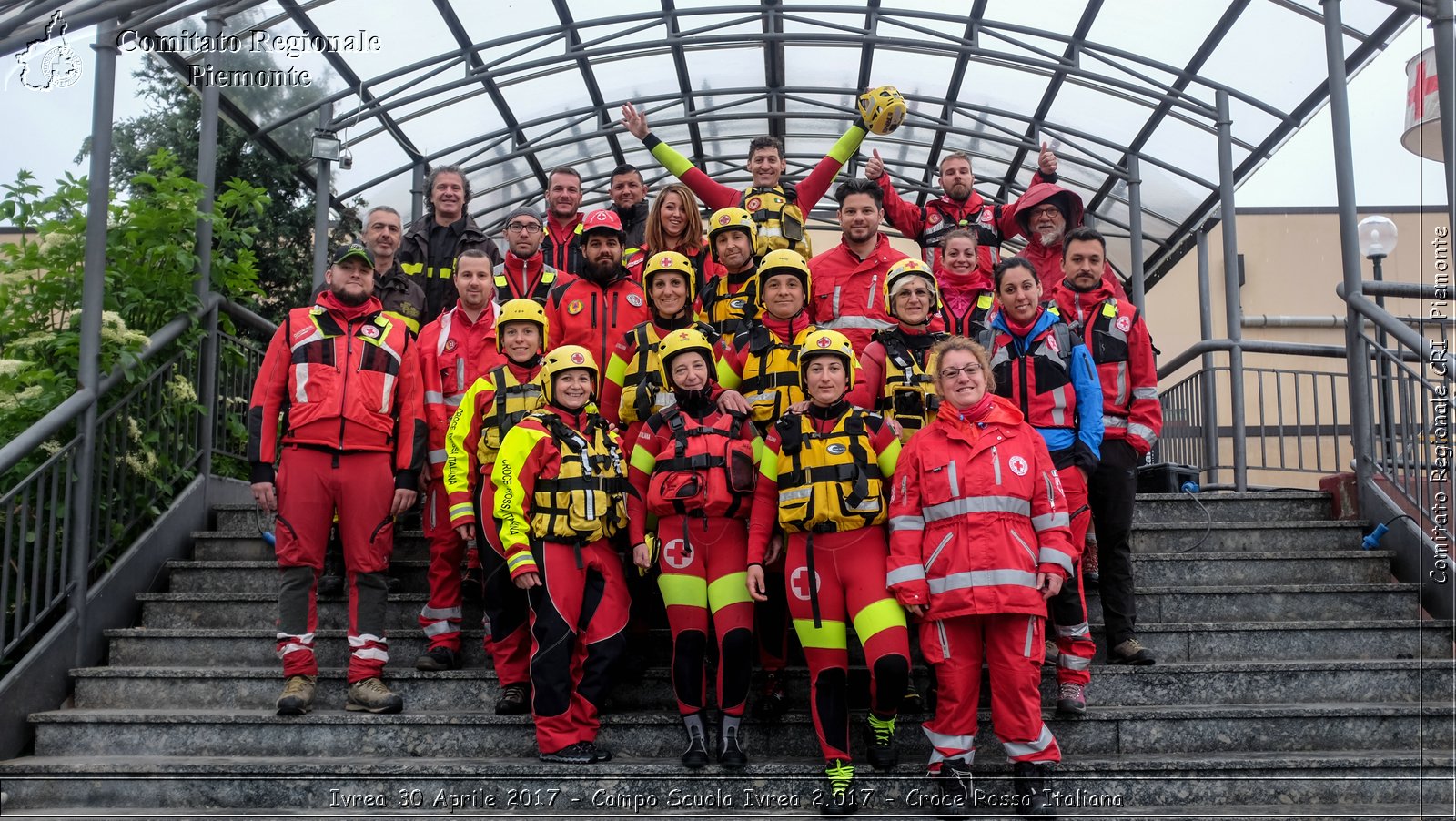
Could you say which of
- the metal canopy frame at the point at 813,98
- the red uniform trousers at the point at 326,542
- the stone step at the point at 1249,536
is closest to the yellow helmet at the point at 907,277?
the stone step at the point at 1249,536

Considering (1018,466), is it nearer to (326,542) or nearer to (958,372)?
(958,372)

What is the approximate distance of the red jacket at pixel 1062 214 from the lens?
726cm

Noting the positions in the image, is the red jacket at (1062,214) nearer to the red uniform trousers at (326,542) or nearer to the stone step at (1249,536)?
the stone step at (1249,536)

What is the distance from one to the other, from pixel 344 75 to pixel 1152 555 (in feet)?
29.1

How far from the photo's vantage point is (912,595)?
4.94 m

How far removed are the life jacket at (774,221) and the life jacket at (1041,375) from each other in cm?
153

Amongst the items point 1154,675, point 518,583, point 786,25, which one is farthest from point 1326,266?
point 518,583

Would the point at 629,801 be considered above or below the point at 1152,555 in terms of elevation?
below

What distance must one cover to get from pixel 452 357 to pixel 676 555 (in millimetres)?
2142

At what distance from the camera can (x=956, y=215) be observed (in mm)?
8062

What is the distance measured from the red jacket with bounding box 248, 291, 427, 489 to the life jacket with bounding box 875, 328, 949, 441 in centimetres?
257

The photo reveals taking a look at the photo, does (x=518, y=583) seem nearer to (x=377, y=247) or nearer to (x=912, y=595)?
(x=912, y=595)

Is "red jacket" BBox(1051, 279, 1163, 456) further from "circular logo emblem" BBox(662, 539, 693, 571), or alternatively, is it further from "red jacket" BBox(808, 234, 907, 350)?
"circular logo emblem" BBox(662, 539, 693, 571)

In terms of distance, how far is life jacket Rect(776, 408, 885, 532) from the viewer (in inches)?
202
